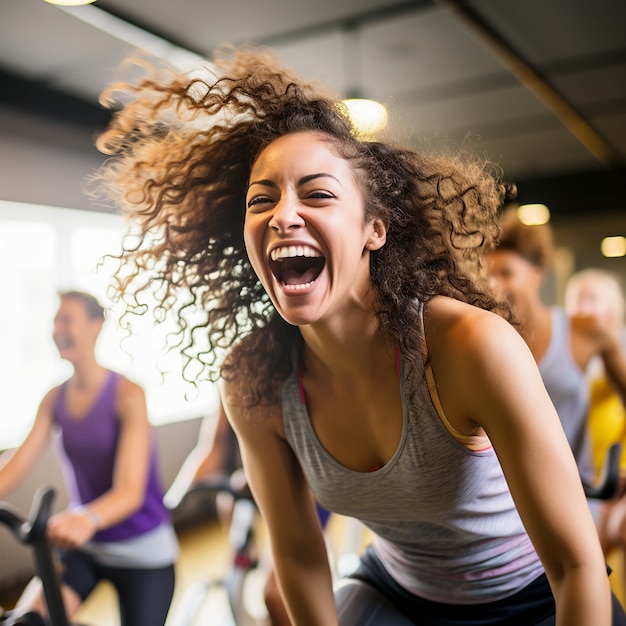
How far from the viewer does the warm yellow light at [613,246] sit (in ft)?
10.7

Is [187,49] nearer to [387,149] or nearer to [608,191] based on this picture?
[387,149]

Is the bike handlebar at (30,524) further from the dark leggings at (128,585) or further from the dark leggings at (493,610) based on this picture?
the dark leggings at (493,610)

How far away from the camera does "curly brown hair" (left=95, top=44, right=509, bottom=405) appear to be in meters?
1.01

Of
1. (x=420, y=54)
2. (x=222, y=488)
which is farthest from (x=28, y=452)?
(x=420, y=54)

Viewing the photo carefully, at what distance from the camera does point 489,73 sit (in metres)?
2.87

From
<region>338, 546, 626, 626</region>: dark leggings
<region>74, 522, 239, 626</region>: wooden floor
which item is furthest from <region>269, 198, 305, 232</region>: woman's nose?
<region>74, 522, 239, 626</region>: wooden floor

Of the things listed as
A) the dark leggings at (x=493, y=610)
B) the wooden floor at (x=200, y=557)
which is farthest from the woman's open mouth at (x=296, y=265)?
the wooden floor at (x=200, y=557)

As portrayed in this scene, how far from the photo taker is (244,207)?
1104mm

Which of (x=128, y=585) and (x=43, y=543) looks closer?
(x=43, y=543)

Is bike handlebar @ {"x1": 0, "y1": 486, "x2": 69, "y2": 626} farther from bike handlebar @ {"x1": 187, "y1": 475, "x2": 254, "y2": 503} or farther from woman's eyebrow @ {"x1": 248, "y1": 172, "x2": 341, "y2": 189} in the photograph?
woman's eyebrow @ {"x1": 248, "y1": 172, "x2": 341, "y2": 189}

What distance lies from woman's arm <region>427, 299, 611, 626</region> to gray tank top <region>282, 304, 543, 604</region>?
94 millimetres

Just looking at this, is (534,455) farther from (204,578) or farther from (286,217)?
(204,578)

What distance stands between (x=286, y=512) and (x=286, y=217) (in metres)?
0.52

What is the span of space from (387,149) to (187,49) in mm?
1584
